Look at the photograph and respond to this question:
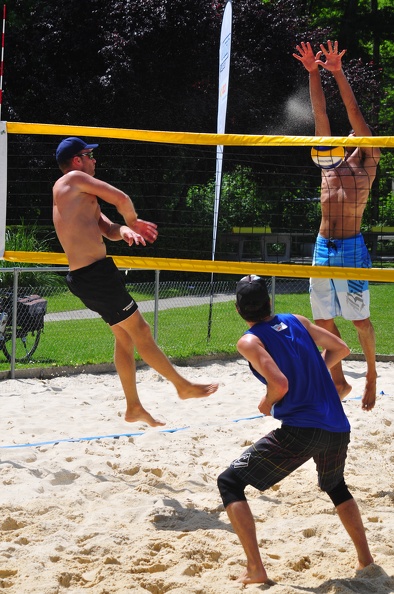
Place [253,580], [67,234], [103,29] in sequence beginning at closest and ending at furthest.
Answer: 1. [253,580]
2. [67,234]
3. [103,29]

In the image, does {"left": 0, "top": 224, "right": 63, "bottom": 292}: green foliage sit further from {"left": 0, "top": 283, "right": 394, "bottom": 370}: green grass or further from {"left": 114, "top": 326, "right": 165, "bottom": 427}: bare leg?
{"left": 114, "top": 326, "right": 165, "bottom": 427}: bare leg

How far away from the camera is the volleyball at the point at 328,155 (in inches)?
227

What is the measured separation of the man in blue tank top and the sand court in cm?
30

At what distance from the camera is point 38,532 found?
433 cm

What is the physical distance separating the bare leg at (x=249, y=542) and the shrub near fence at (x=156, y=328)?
5662mm

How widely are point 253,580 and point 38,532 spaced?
1.32 meters

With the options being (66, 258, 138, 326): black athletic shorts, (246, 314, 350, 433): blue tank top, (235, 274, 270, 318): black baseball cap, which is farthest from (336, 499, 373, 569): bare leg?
(66, 258, 138, 326): black athletic shorts

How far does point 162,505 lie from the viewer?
4.81 meters

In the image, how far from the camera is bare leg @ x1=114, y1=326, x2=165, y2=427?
523cm

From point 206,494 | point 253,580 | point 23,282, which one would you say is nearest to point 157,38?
point 23,282

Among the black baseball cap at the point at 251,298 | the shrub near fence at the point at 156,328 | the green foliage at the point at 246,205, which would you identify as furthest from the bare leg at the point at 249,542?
the green foliage at the point at 246,205

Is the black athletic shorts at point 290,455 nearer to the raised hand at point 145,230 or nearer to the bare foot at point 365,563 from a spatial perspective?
the bare foot at point 365,563

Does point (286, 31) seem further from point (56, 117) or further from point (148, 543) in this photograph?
point (148, 543)

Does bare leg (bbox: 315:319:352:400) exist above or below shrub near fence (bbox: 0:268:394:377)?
above
